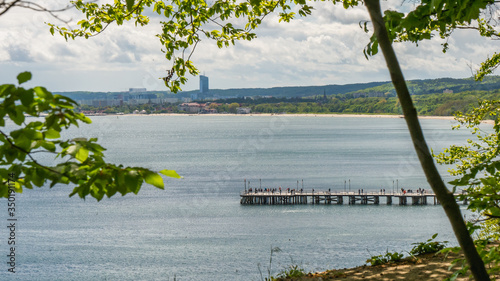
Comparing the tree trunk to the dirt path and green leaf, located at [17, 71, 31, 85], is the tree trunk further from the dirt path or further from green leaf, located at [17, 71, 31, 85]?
the dirt path

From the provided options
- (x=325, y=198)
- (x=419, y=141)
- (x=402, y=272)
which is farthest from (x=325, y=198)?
(x=419, y=141)

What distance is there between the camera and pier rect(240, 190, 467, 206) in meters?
73.9

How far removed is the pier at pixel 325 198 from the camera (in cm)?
7388

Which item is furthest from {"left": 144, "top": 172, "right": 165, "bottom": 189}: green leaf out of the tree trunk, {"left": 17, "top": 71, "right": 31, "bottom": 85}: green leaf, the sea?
the sea

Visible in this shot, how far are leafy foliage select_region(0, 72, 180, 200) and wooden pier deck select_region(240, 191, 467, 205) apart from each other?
70.8 m

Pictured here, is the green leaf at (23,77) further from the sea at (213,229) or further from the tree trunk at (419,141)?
the sea at (213,229)

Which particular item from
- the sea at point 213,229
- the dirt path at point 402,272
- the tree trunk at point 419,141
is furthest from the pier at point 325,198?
the tree trunk at point 419,141

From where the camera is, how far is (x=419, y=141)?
304 centimetres

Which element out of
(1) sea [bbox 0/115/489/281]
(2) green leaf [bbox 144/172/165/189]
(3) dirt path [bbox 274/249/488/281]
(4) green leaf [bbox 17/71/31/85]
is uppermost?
(4) green leaf [bbox 17/71/31/85]

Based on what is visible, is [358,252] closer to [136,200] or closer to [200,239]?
[200,239]

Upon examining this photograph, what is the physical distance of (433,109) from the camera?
175 metres

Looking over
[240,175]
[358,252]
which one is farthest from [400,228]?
[240,175]

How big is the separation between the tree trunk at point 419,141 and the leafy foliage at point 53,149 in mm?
1284

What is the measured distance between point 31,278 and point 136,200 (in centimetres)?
3410
